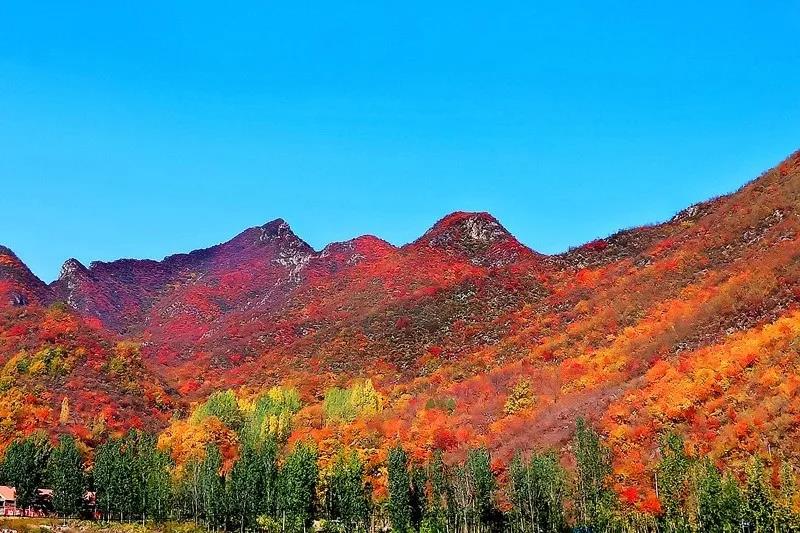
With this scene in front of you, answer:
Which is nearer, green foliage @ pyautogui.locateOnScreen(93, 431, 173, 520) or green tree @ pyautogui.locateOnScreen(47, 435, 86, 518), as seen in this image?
green foliage @ pyautogui.locateOnScreen(93, 431, 173, 520)

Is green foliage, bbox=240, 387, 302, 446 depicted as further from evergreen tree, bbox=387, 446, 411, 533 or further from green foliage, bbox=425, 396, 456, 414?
evergreen tree, bbox=387, 446, 411, 533

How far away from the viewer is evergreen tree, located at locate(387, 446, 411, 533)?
265 ft

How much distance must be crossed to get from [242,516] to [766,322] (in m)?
73.8

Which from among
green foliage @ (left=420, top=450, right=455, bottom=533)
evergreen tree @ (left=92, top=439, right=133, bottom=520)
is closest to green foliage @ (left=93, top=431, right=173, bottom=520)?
evergreen tree @ (left=92, top=439, right=133, bottom=520)

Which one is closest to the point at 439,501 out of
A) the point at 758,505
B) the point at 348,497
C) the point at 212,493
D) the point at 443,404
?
the point at 348,497

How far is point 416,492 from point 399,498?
12.6 ft

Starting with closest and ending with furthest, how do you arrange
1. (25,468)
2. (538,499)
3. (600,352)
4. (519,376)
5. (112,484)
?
(538,499)
(112,484)
(25,468)
(600,352)
(519,376)

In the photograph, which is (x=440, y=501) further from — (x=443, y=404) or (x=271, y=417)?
(x=271, y=417)

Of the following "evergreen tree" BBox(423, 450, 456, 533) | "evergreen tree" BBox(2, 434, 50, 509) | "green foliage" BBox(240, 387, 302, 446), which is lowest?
"evergreen tree" BBox(423, 450, 456, 533)

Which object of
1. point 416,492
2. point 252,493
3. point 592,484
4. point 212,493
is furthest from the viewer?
point 212,493

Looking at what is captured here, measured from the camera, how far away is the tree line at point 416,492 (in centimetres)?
6175

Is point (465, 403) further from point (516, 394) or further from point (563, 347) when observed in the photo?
point (563, 347)

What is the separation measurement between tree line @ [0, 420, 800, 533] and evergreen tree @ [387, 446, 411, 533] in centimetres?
13

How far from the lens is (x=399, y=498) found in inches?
3236
